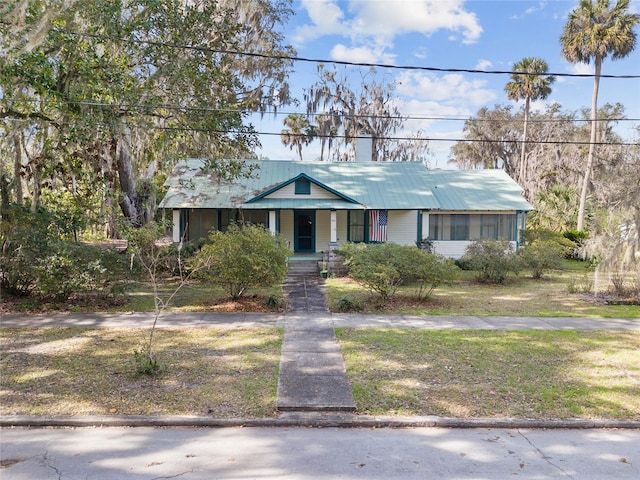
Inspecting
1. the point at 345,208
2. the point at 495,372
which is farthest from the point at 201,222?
the point at 495,372

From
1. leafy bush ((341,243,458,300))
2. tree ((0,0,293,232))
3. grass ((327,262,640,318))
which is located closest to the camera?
tree ((0,0,293,232))

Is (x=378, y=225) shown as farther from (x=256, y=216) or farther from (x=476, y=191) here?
(x=476, y=191)

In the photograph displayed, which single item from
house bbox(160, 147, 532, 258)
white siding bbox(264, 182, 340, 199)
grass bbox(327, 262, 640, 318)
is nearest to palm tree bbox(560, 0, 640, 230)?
house bbox(160, 147, 532, 258)

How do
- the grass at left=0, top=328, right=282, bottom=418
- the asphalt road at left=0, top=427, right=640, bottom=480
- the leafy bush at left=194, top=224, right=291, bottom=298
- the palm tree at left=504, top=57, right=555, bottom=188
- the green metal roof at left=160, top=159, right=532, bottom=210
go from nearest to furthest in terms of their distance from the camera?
the asphalt road at left=0, top=427, right=640, bottom=480
the grass at left=0, top=328, right=282, bottom=418
the leafy bush at left=194, top=224, right=291, bottom=298
the green metal roof at left=160, top=159, right=532, bottom=210
the palm tree at left=504, top=57, right=555, bottom=188

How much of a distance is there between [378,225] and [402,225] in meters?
1.42

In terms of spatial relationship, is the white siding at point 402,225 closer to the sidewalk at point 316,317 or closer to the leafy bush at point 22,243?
the sidewalk at point 316,317

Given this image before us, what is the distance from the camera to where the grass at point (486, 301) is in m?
11.7

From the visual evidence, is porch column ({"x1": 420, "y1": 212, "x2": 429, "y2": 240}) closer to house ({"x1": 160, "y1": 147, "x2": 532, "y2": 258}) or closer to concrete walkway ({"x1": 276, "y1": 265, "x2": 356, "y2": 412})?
house ({"x1": 160, "y1": 147, "x2": 532, "y2": 258})

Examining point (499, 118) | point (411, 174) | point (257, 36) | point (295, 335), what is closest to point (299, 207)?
point (411, 174)

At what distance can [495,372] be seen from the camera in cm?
697

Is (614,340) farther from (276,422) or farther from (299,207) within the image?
(299,207)

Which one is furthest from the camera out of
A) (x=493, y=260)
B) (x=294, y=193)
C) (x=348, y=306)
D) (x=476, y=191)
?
(x=476, y=191)

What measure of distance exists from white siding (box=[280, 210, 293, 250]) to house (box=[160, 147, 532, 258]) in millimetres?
49

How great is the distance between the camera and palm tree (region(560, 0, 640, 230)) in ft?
76.2
